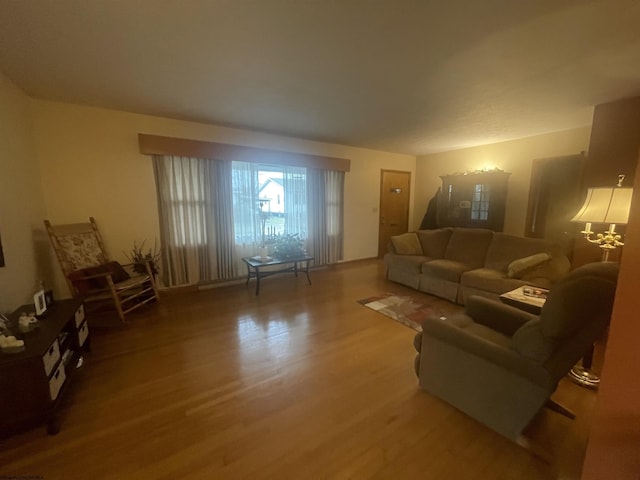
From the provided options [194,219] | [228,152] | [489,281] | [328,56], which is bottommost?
[489,281]

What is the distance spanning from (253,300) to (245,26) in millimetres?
2870

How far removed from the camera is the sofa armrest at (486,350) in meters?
1.29

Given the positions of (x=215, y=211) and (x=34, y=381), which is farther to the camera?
(x=215, y=211)

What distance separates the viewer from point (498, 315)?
1.85 metres

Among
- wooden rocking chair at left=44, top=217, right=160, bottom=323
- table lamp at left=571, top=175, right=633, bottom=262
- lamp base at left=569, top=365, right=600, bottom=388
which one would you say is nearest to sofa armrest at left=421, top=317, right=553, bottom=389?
lamp base at left=569, top=365, right=600, bottom=388

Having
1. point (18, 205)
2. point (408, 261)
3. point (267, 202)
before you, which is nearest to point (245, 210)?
point (267, 202)

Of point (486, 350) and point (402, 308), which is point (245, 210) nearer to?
point (402, 308)

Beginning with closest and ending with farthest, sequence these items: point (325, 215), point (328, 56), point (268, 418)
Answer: point (268, 418) < point (328, 56) < point (325, 215)

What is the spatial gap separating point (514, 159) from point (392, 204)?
231 centimetres

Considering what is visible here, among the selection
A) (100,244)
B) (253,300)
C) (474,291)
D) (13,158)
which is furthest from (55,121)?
(474,291)

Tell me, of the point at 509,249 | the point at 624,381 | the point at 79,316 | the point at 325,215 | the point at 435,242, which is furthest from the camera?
the point at 325,215

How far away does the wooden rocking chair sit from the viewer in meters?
2.64

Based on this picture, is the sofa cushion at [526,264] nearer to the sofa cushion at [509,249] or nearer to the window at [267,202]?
the sofa cushion at [509,249]

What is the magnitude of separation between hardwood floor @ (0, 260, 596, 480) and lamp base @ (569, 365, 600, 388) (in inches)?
2.4
